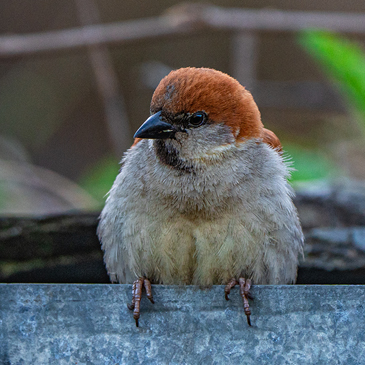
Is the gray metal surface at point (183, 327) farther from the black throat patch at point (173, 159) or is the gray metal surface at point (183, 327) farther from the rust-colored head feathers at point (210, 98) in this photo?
the rust-colored head feathers at point (210, 98)

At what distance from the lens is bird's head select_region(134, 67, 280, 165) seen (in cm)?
280

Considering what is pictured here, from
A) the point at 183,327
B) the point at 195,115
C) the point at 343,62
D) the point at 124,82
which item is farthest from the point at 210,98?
the point at 124,82

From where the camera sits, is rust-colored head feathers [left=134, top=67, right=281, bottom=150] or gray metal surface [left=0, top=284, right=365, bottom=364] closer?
gray metal surface [left=0, top=284, right=365, bottom=364]

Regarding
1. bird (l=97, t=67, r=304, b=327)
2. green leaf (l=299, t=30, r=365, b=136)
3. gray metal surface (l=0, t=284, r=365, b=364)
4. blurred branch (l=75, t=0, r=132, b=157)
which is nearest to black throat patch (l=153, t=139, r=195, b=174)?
bird (l=97, t=67, r=304, b=327)

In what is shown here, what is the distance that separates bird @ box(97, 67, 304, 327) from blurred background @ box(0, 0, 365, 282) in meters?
1.19

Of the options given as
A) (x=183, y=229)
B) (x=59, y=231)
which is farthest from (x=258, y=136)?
(x=59, y=231)

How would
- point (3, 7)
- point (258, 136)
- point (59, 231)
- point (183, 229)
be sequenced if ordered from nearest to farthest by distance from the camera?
point (183, 229), point (258, 136), point (59, 231), point (3, 7)

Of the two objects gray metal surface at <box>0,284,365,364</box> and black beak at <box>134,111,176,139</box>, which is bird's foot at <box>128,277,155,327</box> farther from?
black beak at <box>134,111,176,139</box>

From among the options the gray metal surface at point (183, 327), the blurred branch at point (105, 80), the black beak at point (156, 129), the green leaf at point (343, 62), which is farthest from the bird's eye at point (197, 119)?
the blurred branch at point (105, 80)

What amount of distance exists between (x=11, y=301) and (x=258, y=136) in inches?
65.5

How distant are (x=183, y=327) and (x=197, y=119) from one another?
1.23m

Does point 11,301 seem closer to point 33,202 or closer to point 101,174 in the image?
point 33,202

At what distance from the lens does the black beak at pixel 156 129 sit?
2.77 metres

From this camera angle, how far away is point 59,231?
3852 millimetres
